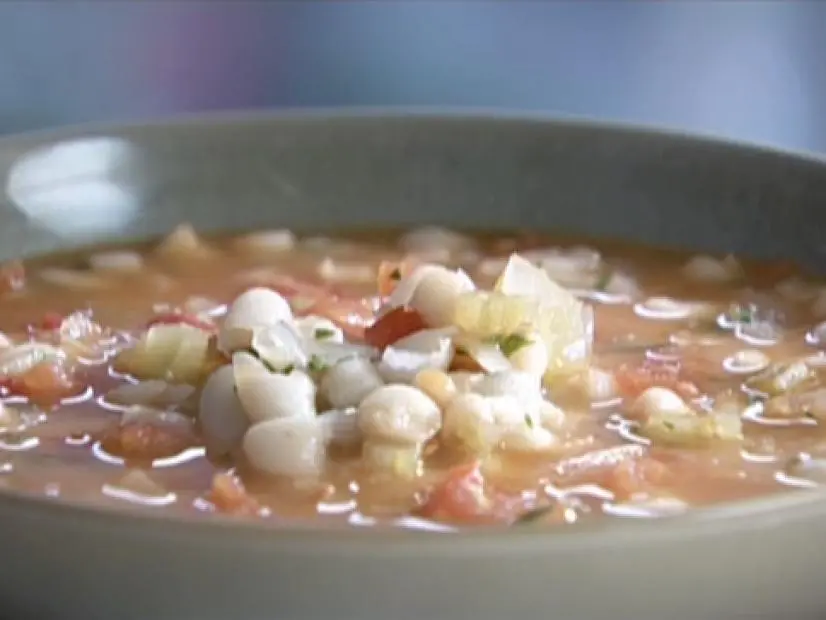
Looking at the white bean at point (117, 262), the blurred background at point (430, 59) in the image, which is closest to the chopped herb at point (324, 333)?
the white bean at point (117, 262)

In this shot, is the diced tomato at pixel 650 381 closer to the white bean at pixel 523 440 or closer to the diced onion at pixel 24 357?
the white bean at pixel 523 440

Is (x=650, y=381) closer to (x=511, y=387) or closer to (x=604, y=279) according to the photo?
(x=511, y=387)

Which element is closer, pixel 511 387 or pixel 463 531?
pixel 463 531

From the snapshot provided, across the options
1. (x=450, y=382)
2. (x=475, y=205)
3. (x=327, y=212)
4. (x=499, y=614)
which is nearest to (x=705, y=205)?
(x=475, y=205)

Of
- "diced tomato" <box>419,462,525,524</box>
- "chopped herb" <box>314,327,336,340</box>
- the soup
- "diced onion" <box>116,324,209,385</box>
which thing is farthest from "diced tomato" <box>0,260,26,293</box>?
"diced tomato" <box>419,462,525,524</box>

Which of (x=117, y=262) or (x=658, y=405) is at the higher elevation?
(x=117, y=262)

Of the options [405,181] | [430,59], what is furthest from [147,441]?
[430,59]
